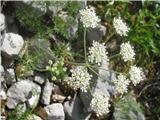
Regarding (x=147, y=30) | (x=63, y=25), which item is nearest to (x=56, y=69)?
(x=63, y=25)

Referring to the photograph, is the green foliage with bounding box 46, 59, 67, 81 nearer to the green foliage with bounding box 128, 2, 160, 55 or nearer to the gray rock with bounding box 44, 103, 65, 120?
the gray rock with bounding box 44, 103, 65, 120

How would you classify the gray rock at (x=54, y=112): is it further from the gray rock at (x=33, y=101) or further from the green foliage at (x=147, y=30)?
the green foliage at (x=147, y=30)

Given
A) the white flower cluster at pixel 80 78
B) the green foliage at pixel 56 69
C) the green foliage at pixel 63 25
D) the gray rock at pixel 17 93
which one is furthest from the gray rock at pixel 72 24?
the gray rock at pixel 17 93

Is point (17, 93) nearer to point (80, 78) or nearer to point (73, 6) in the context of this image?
point (80, 78)

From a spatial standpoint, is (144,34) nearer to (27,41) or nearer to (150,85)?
(150,85)

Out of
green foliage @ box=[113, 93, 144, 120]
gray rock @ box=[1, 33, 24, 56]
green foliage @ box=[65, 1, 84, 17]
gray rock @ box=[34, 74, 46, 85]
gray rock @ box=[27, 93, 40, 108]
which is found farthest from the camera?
green foliage @ box=[113, 93, 144, 120]

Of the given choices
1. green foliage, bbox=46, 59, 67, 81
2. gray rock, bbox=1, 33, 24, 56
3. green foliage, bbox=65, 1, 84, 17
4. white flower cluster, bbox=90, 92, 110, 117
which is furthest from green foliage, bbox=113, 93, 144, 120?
gray rock, bbox=1, 33, 24, 56

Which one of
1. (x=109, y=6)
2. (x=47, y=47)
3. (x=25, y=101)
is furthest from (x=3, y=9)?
(x=109, y=6)
